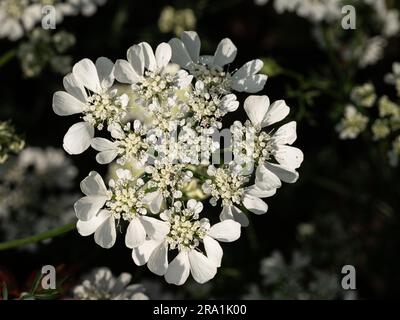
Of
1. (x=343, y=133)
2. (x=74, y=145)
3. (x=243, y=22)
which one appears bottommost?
(x=74, y=145)

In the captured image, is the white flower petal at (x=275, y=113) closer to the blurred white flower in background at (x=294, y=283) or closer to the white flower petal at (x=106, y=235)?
the white flower petal at (x=106, y=235)

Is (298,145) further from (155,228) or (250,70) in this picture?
(155,228)

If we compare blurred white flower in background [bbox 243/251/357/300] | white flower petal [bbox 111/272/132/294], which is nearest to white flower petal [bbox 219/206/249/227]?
white flower petal [bbox 111/272/132/294]

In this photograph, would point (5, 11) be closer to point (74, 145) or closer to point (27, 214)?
point (27, 214)

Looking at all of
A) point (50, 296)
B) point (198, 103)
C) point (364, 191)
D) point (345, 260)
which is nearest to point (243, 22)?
point (364, 191)

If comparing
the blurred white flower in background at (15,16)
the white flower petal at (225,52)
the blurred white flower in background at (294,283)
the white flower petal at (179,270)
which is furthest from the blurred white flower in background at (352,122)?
the blurred white flower in background at (15,16)
